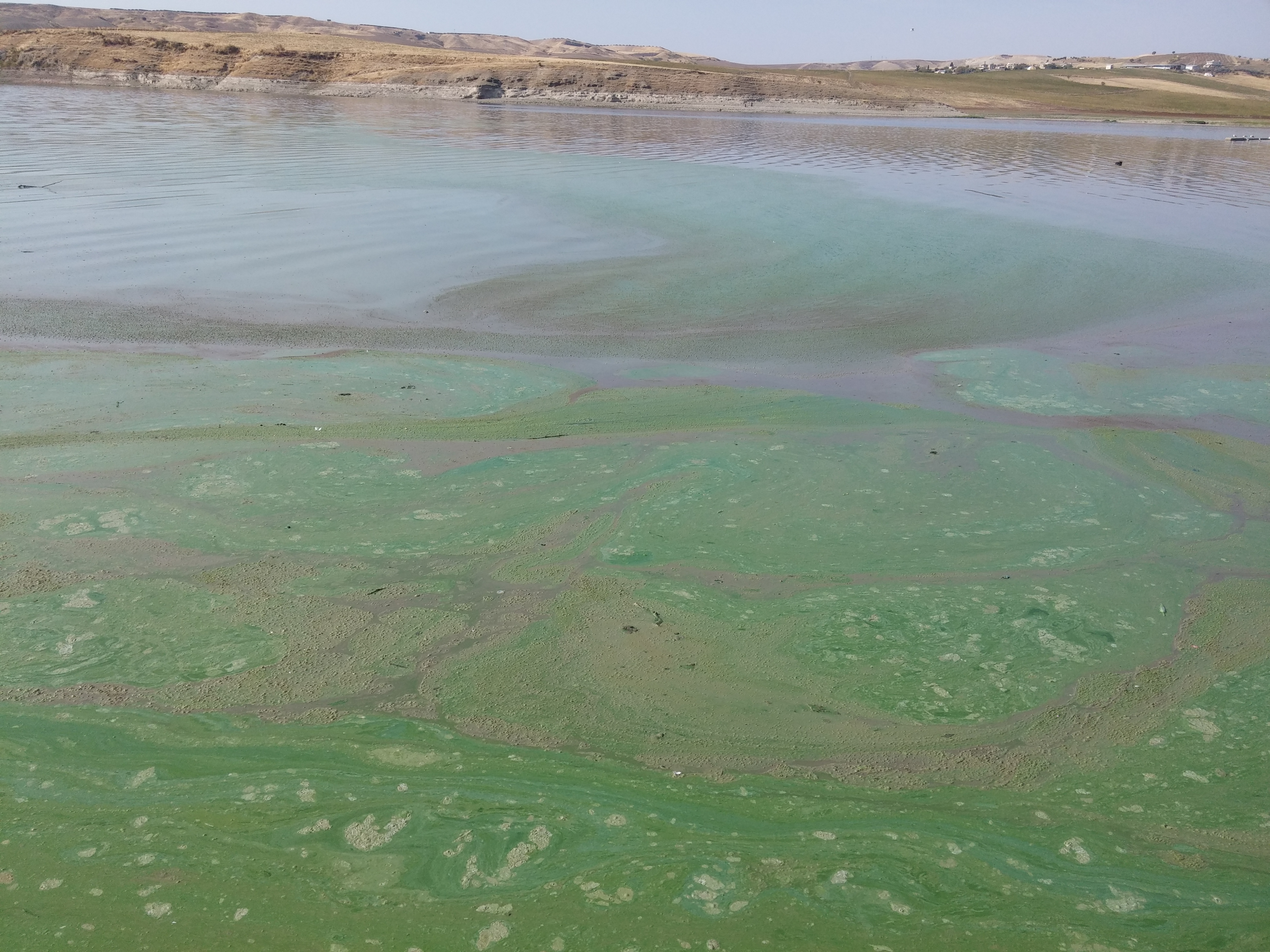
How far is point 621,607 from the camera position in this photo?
3.26 meters

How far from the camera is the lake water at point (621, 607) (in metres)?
2.12

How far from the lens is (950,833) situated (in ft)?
7.53

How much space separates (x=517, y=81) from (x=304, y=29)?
197 feet

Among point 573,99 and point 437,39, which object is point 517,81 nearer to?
point 573,99

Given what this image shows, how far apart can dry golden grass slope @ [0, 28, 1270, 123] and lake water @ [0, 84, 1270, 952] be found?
32262mm

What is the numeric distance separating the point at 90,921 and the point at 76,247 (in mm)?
7329

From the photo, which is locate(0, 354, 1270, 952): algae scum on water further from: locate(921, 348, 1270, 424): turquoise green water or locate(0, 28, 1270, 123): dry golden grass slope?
locate(0, 28, 1270, 123): dry golden grass slope

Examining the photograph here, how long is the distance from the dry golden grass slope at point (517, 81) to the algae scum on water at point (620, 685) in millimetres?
34476

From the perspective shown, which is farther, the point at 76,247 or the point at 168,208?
the point at 168,208

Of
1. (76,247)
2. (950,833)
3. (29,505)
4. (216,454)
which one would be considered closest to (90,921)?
(950,833)

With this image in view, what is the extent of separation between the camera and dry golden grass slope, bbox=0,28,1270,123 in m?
36.9

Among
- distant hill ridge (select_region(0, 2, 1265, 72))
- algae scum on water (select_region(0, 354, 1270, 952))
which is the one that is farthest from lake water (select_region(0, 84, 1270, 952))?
distant hill ridge (select_region(0, 2, 1265, 72))

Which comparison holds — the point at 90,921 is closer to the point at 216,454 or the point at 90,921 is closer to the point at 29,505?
the point at 29,505

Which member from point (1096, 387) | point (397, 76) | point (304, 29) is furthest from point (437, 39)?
point (1096, 387)
